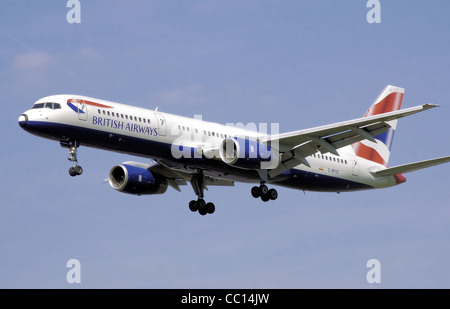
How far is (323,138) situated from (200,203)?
9.07 m

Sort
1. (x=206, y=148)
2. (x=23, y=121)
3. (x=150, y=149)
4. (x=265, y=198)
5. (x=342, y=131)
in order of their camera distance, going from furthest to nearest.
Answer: (x=265, y=198)
(x=206, y=148)
(x=342, y=131)
(x=150, y=149)
(x=23, y=121)

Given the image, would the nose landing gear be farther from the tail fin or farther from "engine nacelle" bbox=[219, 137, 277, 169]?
the tail fin

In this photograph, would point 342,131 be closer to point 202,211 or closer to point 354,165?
point 354,165

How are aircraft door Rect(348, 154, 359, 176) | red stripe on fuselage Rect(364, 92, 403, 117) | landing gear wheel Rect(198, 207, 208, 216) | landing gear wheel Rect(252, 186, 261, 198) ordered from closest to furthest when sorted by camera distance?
landing gear wheel Rect(252, 186, 261, 198)
landing gear wheel Rect(198, 207, 208, 216)
aircraft door Rect(348, 154, 359, 176)
red stripe on fuselage Rect(364, 92, 403, 117)

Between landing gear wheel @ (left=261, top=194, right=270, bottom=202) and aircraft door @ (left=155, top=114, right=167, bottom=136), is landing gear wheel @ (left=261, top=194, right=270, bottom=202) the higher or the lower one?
the lower one

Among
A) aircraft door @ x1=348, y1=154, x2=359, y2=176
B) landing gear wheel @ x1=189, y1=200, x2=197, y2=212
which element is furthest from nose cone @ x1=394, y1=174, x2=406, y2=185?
landing gear wheel @ x1=189, y1=200, x2=197, y2=212

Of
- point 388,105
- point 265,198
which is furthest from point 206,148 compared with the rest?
point 388,105

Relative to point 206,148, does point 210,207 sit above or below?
below

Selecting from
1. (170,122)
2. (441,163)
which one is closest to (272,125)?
(170,122)

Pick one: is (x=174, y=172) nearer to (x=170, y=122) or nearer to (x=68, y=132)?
(x=170, y=122)

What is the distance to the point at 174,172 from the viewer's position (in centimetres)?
5406

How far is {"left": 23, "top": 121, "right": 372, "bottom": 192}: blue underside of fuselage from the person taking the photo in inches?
1779

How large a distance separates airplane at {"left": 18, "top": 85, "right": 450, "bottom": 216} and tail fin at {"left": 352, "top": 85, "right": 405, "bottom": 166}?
31.4 inches

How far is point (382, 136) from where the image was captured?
59281 mm
